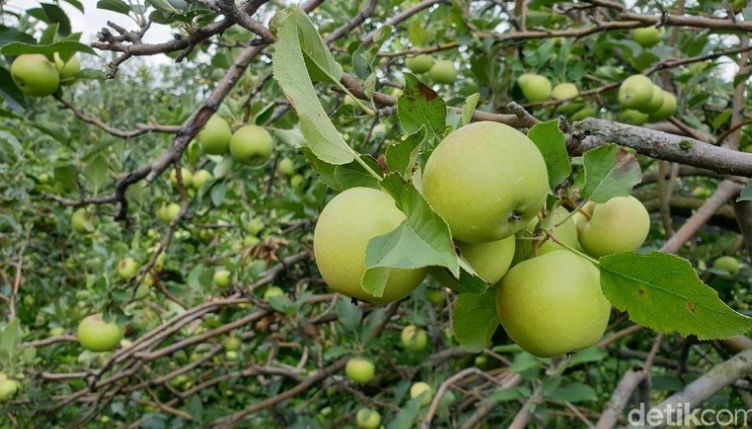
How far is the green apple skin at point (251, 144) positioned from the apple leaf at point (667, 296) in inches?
52.1

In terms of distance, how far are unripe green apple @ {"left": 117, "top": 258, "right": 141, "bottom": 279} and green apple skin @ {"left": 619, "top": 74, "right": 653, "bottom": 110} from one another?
1959 millimetres

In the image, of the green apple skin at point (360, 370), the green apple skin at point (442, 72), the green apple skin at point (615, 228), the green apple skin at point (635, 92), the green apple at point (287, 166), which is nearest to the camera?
the green apple skin at point (615, 228)

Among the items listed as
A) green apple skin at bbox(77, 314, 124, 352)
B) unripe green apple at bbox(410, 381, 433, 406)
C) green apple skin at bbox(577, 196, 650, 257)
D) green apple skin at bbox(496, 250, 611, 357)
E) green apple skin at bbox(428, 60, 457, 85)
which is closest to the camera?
green apple skin at bbox(496, 250, 611, 357)

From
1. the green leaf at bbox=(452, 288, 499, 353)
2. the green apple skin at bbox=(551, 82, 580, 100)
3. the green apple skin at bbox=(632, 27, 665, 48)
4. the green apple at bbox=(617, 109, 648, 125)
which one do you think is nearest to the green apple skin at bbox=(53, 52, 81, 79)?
the green leaf at bbox=(452, 288, 499, 353)

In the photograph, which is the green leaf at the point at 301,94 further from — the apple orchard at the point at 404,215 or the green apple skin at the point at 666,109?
the green apple skin at the point at 666,109

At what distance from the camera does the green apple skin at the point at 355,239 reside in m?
0.69

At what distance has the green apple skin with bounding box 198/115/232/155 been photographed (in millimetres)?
1896

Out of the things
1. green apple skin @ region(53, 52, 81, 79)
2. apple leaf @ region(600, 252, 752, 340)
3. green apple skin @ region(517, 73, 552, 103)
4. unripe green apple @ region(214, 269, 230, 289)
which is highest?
apple leaf @ region(600, 252, 752, 340)

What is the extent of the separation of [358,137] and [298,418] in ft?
4.26

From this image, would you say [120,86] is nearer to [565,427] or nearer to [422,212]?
[565,427]

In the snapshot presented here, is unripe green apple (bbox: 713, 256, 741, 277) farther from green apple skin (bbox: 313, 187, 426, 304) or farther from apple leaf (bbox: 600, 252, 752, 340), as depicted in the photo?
green apple skin (bbox: 313, 187, 426, 304)

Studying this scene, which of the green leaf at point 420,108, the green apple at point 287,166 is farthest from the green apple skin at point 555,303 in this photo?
the green apple at point 287,166

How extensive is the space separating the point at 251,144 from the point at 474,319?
118 cm

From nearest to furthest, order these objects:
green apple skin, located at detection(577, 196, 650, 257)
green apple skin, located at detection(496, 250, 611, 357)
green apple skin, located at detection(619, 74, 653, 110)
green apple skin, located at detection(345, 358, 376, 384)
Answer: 1. green apple skin, located at detection(496, 250, 611, 357)
2. green apple skin, located at detection(577, 196, 650, 257)
3. green apple skin, located at detection(619, 74, 653, 110)
4. green apple skin, located at detection(345, 358, 376, 384)
